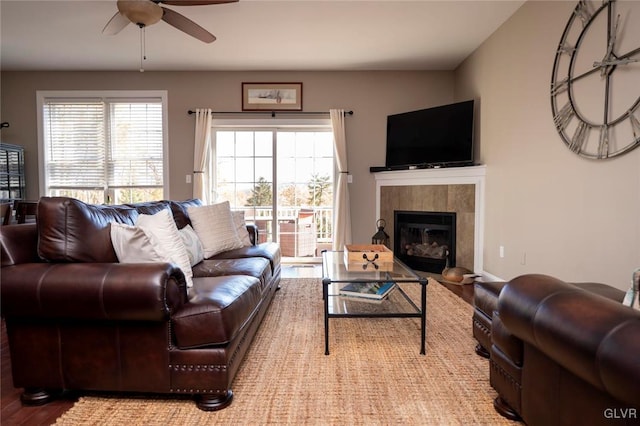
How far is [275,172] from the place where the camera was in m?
4.82

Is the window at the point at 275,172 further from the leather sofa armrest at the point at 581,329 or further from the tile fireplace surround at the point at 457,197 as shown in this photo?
the leather sofa armrest at the point at 581,329

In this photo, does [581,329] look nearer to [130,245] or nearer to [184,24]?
[130,245]

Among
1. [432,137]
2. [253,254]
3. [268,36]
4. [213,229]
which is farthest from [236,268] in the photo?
[432,137]

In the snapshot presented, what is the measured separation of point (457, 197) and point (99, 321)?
3635mm

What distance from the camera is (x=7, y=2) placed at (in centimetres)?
302

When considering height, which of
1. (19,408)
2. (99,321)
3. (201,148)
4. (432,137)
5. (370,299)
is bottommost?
(19,408)

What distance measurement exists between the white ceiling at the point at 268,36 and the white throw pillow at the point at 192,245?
208 cm

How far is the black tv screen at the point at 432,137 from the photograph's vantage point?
4.00 meters

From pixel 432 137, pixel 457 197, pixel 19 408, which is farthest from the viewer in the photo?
pixel 432 137

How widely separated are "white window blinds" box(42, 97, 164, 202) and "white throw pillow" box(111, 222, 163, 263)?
340 cm

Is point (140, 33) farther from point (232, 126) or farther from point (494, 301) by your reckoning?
point (494, 301)

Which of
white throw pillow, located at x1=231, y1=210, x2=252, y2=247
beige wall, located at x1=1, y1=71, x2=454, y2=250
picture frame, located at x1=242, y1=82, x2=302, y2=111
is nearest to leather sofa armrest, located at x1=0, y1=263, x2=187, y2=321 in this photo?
white throw pillow, located at x1=231, y1=210, x2=252, y2=247

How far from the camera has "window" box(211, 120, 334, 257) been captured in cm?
482

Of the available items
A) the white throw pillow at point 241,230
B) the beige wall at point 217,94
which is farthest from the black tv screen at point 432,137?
the white throw pillow at point 241,230
